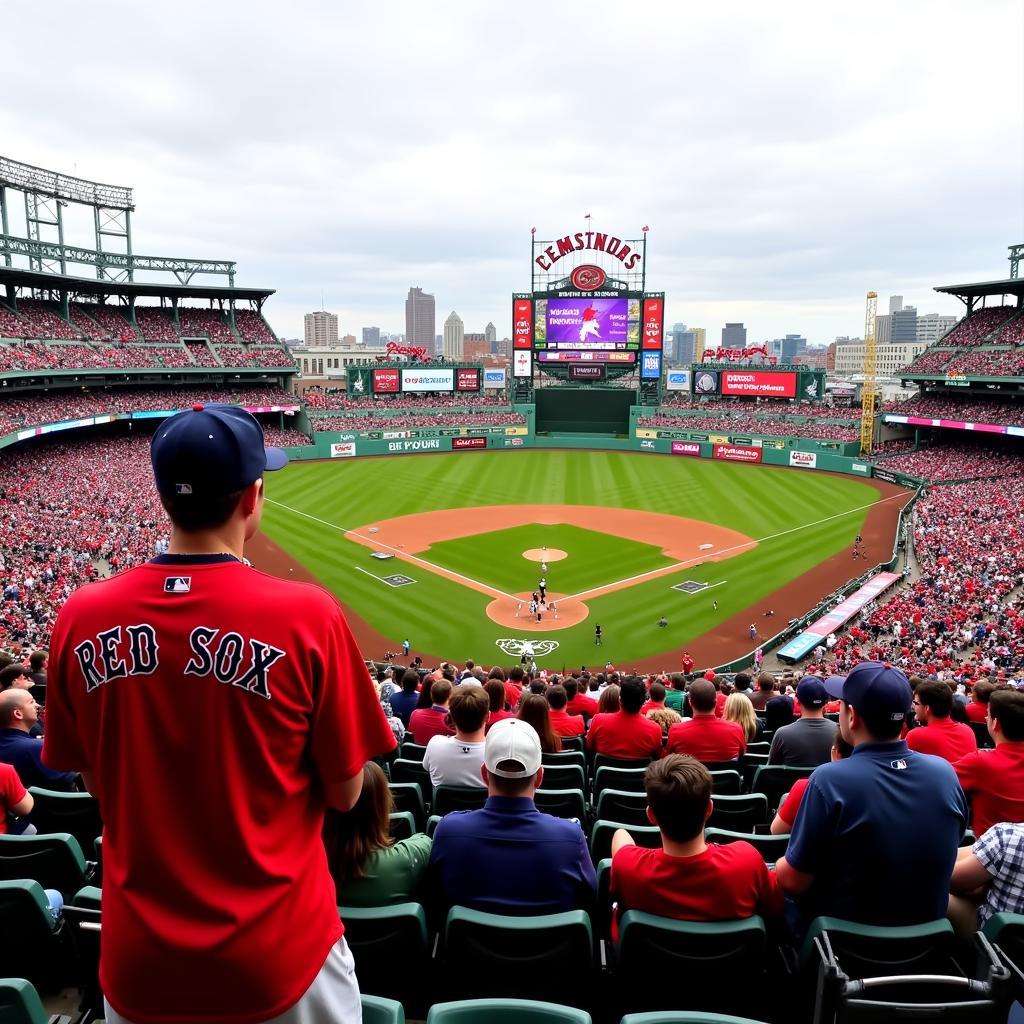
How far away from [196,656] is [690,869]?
2844mm

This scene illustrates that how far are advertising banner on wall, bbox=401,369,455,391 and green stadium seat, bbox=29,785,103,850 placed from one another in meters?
74.3

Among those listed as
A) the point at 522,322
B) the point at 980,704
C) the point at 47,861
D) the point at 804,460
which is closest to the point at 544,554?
the point at 980,704

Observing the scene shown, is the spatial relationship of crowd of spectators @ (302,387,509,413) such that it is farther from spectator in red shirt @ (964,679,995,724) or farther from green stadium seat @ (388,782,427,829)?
green stadium seat @ (388,782,427,829)

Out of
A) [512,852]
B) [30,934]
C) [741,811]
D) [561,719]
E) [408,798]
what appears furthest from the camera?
[561,719]

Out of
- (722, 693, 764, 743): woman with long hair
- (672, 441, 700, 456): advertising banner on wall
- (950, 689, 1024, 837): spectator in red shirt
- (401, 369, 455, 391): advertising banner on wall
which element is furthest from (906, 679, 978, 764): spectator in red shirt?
(401, 369, 455, 391): advertising banner on wall

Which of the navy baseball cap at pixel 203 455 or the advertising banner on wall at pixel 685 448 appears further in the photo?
the advertising banner on wall at pixel 685 448

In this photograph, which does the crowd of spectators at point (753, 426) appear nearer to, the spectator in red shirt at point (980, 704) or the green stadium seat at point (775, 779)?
the spectator in red shirt at point (980, 704)

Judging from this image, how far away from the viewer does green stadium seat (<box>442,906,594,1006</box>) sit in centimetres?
365

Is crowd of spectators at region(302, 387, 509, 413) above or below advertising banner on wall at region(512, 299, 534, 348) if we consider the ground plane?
below

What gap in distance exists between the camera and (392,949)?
3855mm

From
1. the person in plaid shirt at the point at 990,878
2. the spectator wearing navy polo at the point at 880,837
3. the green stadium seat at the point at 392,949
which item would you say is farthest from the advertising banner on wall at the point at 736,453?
the green stadium seat at the point at 392,949

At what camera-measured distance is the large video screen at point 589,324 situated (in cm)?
7250

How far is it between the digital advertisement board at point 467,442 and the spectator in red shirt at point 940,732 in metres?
64.6

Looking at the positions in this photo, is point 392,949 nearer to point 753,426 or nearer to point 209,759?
point 209,759
